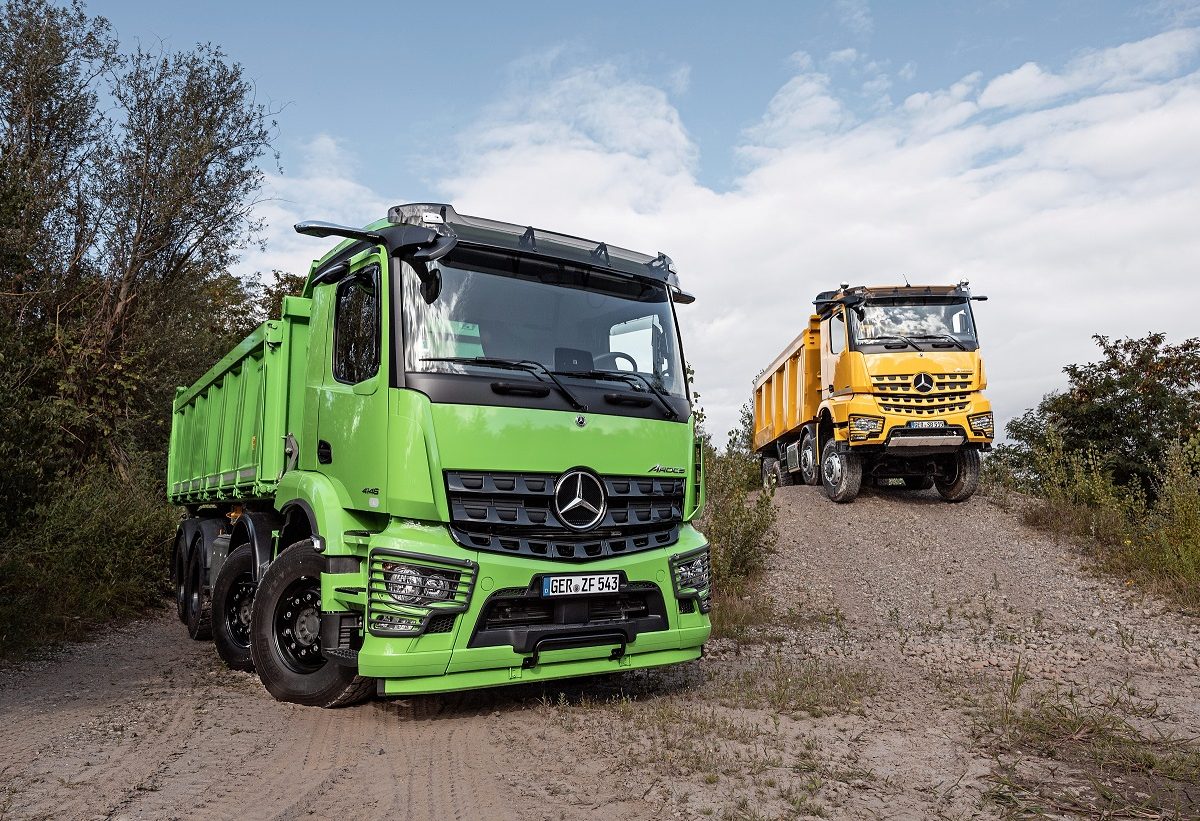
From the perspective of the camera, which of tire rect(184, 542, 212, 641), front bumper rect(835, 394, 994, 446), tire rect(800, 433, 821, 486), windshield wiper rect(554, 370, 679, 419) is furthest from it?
tire rect(800, 433, 821, 486)

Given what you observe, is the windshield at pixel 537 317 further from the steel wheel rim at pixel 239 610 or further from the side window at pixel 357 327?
the steel wheel rim at pixel 239 610

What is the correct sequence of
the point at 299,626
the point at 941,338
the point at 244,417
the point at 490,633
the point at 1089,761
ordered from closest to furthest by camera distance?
the point at 1089,761 < the point at 490,633 < the point at 299,626 < the point at 244,417 < the point at 941,338

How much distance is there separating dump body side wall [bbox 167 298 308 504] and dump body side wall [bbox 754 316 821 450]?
9968 mm

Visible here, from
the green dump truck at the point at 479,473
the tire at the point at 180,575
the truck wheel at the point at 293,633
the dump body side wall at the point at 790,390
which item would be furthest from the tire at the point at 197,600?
the dump body side wall at the point at 790,390

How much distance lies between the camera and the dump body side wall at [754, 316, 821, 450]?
52.0 feet

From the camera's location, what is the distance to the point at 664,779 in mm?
4152

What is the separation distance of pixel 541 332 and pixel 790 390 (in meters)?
12.3

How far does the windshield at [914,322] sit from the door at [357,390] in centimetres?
927

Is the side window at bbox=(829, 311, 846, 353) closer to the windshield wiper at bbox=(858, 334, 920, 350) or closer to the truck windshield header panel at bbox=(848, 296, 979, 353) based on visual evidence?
the truck windshield header panel at bbox=(848, 296, 979, 353)

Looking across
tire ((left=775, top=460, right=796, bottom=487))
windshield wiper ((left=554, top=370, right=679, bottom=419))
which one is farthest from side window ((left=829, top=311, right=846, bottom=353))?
windshield wiper ((left=554, top=370, right=679, bottom=419))

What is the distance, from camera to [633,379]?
5871 millimetres

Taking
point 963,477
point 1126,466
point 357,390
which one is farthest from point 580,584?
point 1126,466

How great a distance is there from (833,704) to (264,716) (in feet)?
11.6

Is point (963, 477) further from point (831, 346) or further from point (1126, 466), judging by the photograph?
point (1126, 466)
